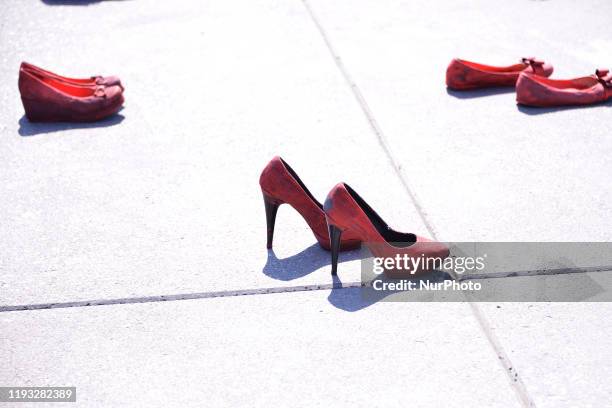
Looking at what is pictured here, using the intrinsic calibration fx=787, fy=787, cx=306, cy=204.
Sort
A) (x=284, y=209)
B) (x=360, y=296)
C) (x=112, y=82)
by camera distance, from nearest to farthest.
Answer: (x=360, y=296)
(x=284, y=209)
(x=112, y=82)

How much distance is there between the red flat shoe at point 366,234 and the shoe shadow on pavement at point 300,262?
11cm

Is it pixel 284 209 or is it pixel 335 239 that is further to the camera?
pixel 284 209

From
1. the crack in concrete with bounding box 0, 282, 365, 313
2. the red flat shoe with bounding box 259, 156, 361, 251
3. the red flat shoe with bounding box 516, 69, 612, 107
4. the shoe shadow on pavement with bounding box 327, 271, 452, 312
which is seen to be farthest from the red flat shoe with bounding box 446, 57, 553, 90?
the crack in concrete with bounding box 0, 282, 365, 313

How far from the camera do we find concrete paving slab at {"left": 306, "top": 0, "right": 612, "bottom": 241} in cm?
306

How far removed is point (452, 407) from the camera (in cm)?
211

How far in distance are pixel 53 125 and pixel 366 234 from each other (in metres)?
2.01

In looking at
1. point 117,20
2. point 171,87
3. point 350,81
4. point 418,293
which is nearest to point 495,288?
point 418,293

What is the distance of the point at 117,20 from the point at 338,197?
3289mm

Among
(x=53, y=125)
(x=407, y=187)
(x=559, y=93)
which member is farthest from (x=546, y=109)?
(x=53, y=125)

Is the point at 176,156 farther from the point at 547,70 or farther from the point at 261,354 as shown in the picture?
the point at 547,70

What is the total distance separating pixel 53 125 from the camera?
13.0 feet

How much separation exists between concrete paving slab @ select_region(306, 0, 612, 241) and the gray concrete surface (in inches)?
0.6

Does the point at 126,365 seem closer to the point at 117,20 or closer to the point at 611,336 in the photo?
the point at 611,336

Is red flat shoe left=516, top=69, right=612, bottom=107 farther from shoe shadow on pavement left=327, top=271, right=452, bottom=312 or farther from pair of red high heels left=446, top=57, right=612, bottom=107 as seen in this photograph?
shoe shadow on pavement left=327, top=271, right=452, bottom=312
